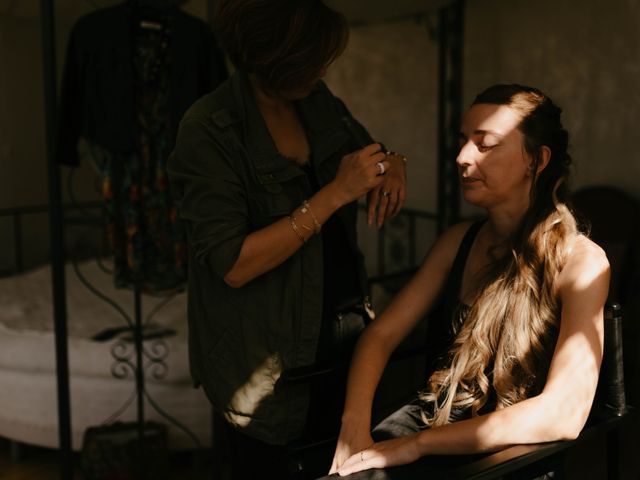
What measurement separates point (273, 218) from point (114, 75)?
123 cm

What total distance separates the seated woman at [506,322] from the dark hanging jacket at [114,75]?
127cm

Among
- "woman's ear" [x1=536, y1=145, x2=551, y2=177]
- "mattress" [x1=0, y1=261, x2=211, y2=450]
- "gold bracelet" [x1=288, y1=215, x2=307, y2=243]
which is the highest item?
"woman's ear" [x1=536, y1=145, x2=551, y2=177]

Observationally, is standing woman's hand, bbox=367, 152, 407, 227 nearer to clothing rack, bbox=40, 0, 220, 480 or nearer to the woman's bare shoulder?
the woman's bare shoulder

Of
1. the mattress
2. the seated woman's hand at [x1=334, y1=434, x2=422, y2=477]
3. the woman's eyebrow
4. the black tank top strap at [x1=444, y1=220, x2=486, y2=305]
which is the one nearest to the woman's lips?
the woman's eyebrow

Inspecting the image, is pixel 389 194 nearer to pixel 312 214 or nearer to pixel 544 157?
pixel 312 214

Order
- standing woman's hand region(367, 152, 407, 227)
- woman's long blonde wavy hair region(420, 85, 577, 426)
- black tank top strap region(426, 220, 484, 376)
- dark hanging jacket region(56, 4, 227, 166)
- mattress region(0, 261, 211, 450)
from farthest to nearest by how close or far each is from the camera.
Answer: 1. mattress region(0, 261, 211, 450)
2. dark hanging jacket region(56, 4, 227, 166)
3. black tank top strap region(426, 220, 484, 376)
4. standing woman's hand region(367, 152, 407, 227)
5. woman's long blonde wavy hair region(420, 85, 577, 426)

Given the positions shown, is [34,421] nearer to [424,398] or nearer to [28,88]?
[424,398]

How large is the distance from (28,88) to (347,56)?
2.05 metres

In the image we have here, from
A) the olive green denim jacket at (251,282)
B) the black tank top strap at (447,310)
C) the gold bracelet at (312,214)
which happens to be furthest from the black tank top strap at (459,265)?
the gold bracelet at (312,214)

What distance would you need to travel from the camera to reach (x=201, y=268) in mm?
1784

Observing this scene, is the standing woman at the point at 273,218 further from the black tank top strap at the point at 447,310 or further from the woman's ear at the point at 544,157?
the woman's ear at the point at 544,157

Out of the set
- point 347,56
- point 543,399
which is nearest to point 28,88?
point 347,56

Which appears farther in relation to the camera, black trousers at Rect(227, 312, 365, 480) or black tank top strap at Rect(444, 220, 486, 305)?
black tank top strap at Rect(444, 220, 486, 305)

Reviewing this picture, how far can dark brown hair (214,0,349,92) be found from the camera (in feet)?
5.19
